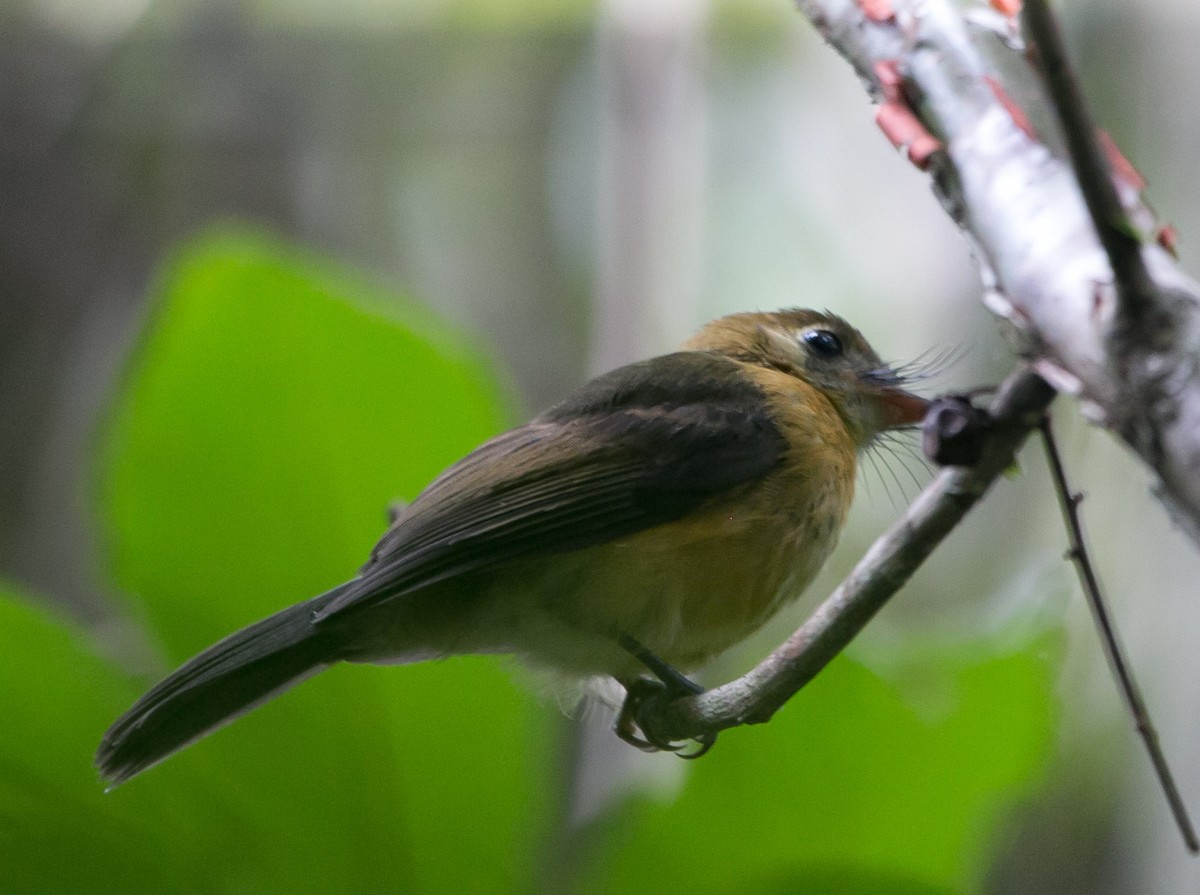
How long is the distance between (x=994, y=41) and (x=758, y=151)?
3.98 meters

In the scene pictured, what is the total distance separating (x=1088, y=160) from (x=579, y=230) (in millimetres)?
4905

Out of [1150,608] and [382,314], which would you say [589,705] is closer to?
[382,314]

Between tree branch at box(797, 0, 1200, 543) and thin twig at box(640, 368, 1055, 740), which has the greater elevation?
tree branch at box(797, 0, 1200, 543)

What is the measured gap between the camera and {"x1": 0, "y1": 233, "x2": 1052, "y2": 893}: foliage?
2111mm

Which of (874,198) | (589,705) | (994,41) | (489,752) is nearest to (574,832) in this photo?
(589,705)

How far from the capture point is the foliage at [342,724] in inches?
83.1

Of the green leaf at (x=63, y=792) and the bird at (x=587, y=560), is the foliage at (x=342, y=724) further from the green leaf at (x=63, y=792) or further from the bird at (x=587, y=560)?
the bird at (x=587, y=560)

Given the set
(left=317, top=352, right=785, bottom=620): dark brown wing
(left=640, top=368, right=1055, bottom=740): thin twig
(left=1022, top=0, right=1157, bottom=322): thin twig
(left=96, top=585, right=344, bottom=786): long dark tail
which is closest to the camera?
(left=1022, top=0, right=1157, bottom=322): thin twig

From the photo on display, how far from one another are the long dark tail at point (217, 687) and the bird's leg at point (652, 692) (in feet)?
1.75

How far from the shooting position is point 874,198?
533 centimetres

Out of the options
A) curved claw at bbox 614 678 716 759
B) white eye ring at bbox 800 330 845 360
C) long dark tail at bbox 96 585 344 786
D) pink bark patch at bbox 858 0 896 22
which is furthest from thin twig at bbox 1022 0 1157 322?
white eye ring at bbox 800 330 845 360

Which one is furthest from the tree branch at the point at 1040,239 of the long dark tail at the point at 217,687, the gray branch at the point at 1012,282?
the long dark tail at the point at 217,687

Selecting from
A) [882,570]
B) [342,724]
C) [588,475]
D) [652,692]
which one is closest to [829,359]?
[588,475]

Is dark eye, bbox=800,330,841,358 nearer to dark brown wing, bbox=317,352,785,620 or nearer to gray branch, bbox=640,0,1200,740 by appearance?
dark brown wing, bbox=317,352,785,620
